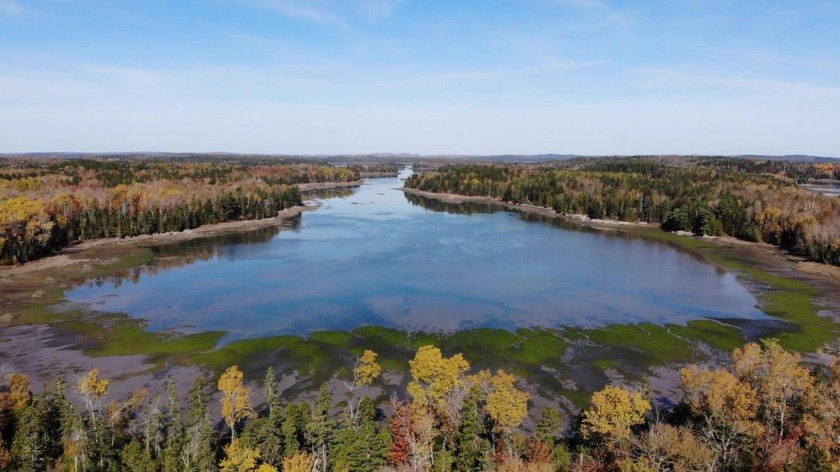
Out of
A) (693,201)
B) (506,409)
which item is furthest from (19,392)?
(693,201)

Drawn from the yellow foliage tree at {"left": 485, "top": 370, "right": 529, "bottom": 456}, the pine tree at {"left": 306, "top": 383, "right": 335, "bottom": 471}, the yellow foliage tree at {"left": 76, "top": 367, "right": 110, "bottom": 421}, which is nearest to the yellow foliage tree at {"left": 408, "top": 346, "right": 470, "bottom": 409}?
the yellow foliage tree at {"left": 485, "top": 370, "right": 529, "bottom": 456}

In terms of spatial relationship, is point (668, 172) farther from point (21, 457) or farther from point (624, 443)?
point (21, 457)

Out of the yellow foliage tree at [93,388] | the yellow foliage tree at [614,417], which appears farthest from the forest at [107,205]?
the yellow foliage tree at [614,417]

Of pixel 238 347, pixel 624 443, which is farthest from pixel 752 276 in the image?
pixel 238 347

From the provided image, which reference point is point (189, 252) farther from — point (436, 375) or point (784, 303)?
point (784, 303)

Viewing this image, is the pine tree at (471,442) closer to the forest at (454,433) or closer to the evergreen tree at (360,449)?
the forest at (454,433)

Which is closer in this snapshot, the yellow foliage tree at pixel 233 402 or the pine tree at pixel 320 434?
the pine tree at pixel 320 434
